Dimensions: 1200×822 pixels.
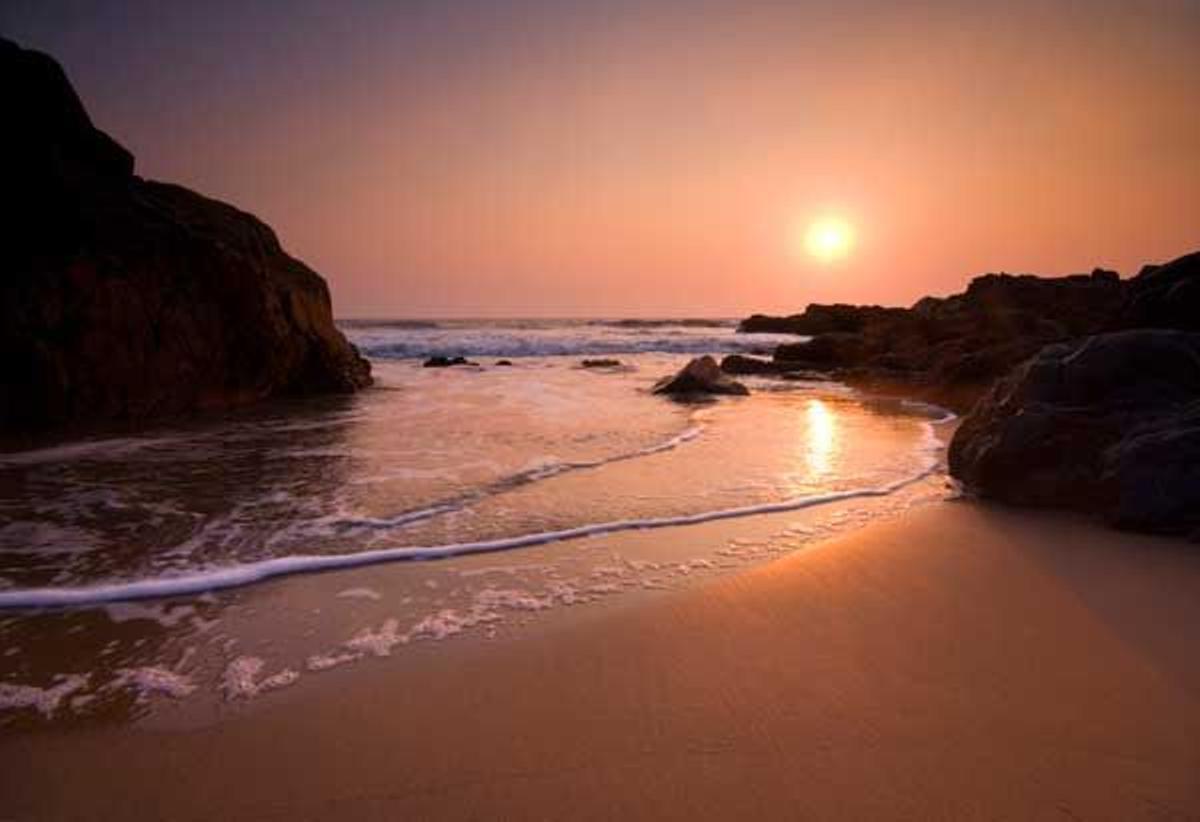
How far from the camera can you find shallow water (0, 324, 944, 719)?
258 centimetres

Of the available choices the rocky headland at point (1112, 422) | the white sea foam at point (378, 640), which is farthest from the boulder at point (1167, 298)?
the white sea foam at point (378, 640)

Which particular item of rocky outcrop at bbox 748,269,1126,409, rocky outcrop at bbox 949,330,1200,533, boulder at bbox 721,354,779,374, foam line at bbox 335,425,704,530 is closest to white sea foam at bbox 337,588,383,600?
foam line at bbox 335,425,704,530

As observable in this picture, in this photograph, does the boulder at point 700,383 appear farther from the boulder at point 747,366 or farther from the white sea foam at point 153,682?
the white sea foam at point 153,682

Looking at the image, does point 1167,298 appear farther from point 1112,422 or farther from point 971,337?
point 971,337

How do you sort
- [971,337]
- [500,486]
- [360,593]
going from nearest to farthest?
[360,593], [500,486], [971,337]

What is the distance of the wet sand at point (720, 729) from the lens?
167cm

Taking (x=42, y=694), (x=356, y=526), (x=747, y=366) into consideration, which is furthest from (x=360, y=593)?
(x=747, y=366)

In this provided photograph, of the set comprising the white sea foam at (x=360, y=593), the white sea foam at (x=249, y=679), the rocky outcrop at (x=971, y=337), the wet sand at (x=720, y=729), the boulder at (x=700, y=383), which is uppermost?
the rocky outcrop at (x=971, y=337)

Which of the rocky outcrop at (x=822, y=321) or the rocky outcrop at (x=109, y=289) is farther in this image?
the rocky outcrop at (x=822, y=321)

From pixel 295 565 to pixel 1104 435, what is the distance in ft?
18.1

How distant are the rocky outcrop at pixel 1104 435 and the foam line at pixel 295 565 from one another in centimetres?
175

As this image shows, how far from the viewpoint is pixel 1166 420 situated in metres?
4.37

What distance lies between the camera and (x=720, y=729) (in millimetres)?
1963

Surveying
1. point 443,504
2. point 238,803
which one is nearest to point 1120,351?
point 443,504
